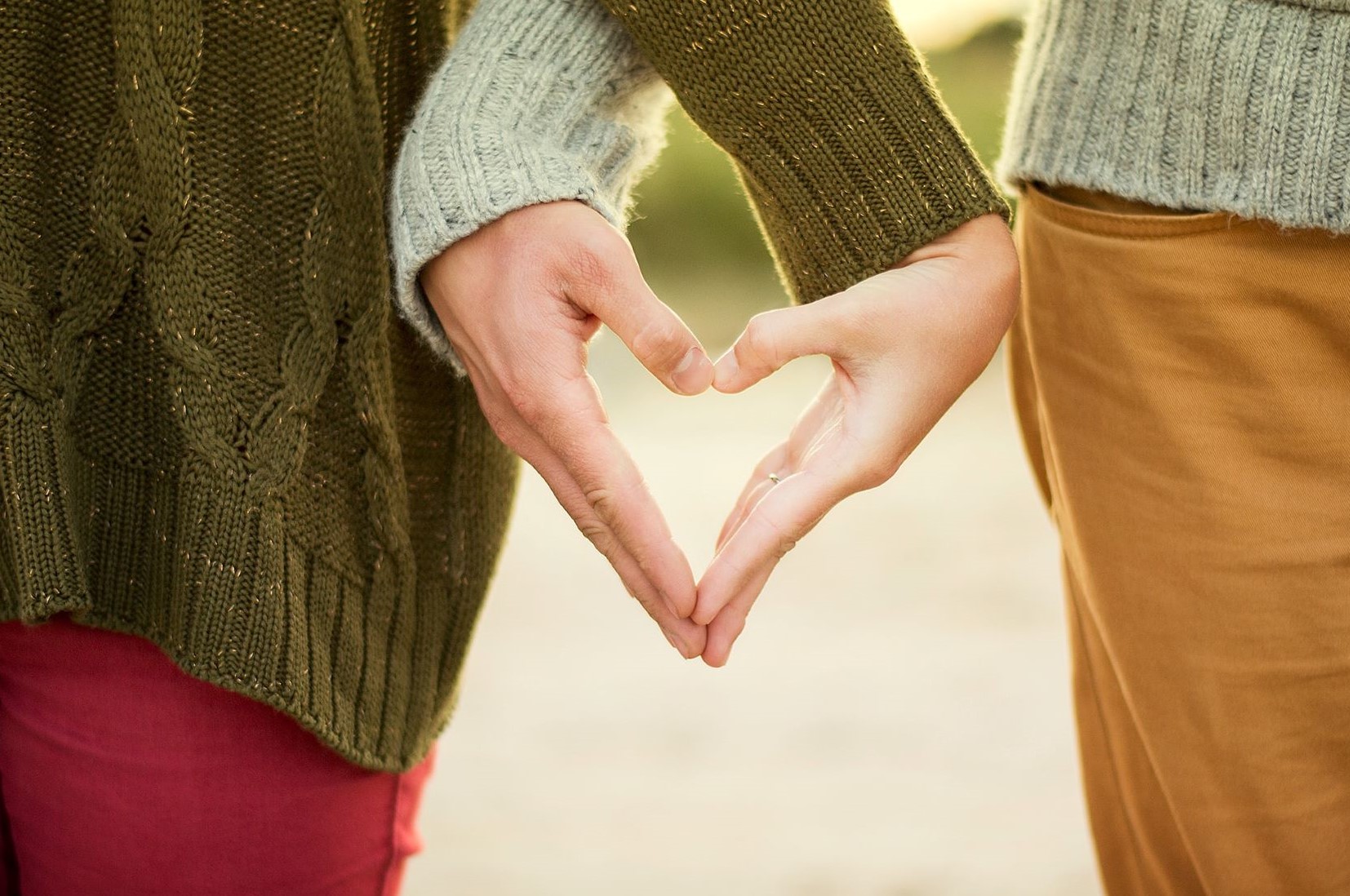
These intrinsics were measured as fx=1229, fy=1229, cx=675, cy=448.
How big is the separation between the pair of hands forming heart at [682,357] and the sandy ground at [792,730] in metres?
1.73

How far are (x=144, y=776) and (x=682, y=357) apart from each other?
19.8 inches

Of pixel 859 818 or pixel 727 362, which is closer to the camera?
pixel 727 362

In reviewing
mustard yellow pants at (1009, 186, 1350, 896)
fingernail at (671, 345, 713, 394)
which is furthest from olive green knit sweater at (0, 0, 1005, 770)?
mustard yellow pants at (1009, 186, 1350, 896)

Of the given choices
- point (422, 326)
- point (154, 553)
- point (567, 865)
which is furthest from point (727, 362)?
point (567, 865)

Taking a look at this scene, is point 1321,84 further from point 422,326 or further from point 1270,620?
point 422,326

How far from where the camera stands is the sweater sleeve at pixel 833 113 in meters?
0.85

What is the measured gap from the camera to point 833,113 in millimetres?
860

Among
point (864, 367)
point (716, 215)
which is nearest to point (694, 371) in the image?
point (864, 367)

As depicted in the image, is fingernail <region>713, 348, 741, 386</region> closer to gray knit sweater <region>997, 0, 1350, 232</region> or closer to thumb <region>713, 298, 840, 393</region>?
thumb <region>713, 298, 840, 393</region>

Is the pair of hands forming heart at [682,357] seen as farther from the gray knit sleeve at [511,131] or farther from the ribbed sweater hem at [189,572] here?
the ribbed sweater hem at [189,572]

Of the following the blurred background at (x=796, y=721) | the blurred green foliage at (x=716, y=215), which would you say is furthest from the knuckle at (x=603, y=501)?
the blurred green foliage at (x=716, y=215)

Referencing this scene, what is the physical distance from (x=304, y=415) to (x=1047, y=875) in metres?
2.04

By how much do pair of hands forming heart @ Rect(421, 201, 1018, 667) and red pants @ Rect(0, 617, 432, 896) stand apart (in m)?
0.32

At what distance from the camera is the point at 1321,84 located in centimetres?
91
